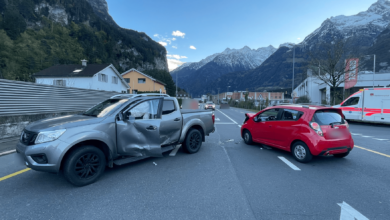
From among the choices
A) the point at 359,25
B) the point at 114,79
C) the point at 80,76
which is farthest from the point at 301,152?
the point at 359,25

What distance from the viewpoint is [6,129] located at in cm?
766

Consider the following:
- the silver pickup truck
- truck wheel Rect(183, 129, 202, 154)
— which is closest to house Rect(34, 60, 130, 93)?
truck wheel Rect(183, 129, 202, 154)

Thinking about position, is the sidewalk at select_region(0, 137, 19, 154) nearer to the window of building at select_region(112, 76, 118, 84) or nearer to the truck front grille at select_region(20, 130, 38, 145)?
the truck front grille at select_region(20, 130, 38, 145)

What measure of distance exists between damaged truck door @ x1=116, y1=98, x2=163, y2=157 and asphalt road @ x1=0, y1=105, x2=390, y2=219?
21.2 inches

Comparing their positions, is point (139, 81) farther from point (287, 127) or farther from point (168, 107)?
point (287, 127)

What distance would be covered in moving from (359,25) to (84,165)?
220248mm

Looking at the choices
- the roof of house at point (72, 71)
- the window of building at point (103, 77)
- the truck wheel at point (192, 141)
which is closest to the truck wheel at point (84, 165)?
the truck wheel at point (192, 141)

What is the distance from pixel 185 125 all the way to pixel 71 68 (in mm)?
36120

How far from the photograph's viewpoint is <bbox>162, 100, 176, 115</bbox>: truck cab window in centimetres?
534

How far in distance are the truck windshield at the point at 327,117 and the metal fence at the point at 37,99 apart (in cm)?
1104

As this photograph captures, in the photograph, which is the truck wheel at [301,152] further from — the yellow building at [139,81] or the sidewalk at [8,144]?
the yellow building at [139,81]

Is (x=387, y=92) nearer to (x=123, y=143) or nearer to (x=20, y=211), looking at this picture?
(x=123, y=143)

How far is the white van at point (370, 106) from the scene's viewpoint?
13.4 metres

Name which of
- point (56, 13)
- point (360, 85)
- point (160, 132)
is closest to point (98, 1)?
point (56, 13)
